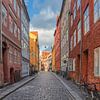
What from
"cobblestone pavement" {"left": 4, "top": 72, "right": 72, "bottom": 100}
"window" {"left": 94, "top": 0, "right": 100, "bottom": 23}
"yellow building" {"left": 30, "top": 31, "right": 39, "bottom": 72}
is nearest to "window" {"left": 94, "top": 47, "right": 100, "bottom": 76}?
"window" {"left": 94, "top": 0, "right": 100, "bottom": 23}

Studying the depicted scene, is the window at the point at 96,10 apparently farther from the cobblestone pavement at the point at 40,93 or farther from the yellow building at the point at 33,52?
the yellow building at the point at 33,52

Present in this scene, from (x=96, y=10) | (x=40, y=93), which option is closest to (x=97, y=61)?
(x=96, y=10)

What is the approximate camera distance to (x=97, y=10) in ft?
56.5

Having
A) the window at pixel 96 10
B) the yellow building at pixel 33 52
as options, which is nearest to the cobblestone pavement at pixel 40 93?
the window at pixel 96 10

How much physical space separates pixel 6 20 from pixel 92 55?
11612 millimetres

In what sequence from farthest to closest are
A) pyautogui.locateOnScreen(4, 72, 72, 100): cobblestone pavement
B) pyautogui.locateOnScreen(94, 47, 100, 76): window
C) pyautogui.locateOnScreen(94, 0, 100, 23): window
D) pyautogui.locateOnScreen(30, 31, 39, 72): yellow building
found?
pyautogui.locateOnScreen(30, 31, 39, 72): yellow building < pyautogui.locateOnScreen(4, 72, 72, 100): cobblestone pavement < pyautogui.locateOnScreen(94, 47, 100, 76): window < pyautogui.locateOnScreen(94, 0, 100, 23): window

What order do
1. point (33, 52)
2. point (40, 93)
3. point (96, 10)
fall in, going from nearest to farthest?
1. point (96, 10)
2. point (40, 93)
3. point (33, 52)

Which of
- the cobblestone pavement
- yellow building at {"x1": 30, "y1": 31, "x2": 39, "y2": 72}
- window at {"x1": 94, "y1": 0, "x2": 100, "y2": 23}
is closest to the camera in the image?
window at {"x1": 94, "y1": 0, "x2": 100, "y2": 23}

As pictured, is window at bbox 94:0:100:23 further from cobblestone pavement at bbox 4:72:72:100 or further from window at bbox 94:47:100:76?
cobblestone pavement at bbox 4:72:72:100

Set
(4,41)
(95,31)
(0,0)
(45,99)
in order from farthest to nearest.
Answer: (4,41) < (0,0) < (95,31) < (45,99)

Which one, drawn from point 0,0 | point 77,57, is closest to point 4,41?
point 0,0

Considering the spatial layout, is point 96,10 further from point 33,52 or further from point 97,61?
point 33,52

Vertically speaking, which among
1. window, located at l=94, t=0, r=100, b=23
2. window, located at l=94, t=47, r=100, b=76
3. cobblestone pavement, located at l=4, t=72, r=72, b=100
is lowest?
cobblestone pavement, located at l=4, t=72, r=72, b=100

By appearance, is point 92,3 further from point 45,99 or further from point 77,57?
point 77,57
